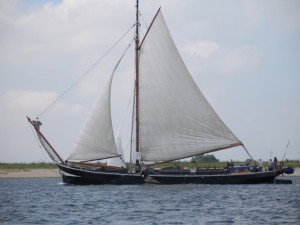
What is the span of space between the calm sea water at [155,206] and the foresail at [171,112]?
694 cm

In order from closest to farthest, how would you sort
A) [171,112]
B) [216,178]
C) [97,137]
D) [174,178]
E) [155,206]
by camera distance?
[155,206], [97,137], [174,178], [171,112], [216,178]

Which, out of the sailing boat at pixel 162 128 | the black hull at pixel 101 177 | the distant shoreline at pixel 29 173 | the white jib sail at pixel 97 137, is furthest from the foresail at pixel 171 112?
the distant shoreline at pixel 29 173

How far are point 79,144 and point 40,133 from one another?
5867mm

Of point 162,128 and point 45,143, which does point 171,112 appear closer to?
point 162,128

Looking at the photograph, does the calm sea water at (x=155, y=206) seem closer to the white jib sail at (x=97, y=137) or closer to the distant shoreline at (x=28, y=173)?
the white jib sail at (x=97, y=137)

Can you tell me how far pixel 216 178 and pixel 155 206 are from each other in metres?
23.3

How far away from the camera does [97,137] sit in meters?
63.0

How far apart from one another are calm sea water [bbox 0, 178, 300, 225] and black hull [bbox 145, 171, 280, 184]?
5.78 metres

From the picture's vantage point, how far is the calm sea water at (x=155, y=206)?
3516 cm

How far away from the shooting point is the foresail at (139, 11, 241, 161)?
63.4 metres

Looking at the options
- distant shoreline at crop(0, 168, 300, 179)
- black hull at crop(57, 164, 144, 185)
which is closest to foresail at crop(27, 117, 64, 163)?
black hull at crop(57, 164, 144, 185)

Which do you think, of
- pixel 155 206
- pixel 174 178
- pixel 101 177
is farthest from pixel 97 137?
pixel 155 206

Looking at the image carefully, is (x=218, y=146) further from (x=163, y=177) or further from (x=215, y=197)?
(x=215, y=197)

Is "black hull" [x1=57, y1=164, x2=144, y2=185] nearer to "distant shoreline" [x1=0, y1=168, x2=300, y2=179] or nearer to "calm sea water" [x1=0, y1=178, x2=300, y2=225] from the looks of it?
"calm sea water" [x1=0, y1=178, x2=300, y2=225]
